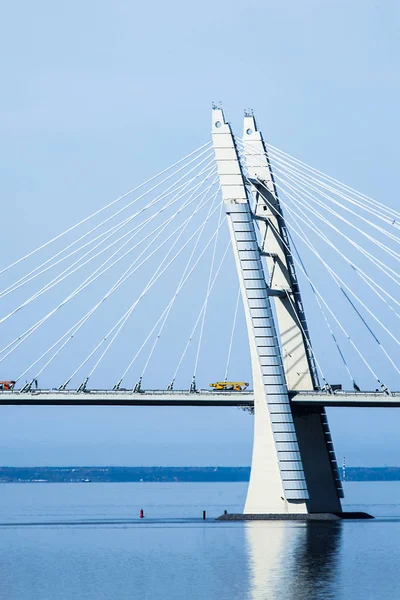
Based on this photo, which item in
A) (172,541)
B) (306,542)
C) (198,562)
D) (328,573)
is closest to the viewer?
(328,573)

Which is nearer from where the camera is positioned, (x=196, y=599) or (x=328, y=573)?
(x=196, y=599)

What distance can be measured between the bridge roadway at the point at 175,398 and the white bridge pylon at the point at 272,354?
153cm

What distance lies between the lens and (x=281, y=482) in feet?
235

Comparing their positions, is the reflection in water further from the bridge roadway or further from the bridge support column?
the bridge roadway

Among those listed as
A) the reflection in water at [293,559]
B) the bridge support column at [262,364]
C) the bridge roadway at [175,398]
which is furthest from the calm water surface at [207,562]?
the bridge roadway at [175,398]

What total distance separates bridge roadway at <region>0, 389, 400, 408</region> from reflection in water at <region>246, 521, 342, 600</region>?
19.5ft

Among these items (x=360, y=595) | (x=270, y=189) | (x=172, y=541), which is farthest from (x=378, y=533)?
(x=360, y=595)

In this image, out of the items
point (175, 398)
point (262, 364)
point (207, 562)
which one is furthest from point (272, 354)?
point (207, 562)

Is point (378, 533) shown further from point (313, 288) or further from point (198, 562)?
point (198, 562)

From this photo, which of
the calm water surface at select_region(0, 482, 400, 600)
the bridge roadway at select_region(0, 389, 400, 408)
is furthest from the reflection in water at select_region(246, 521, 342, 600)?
the bridge roadway at select_region(0, 389, 400, 408)

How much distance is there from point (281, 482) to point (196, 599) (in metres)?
26.6

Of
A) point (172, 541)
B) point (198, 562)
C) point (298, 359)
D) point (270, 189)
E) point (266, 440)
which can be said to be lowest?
point (198, 562)

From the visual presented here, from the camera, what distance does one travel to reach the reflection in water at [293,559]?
4725cm

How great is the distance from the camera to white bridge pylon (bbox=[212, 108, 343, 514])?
70625 millimetres
